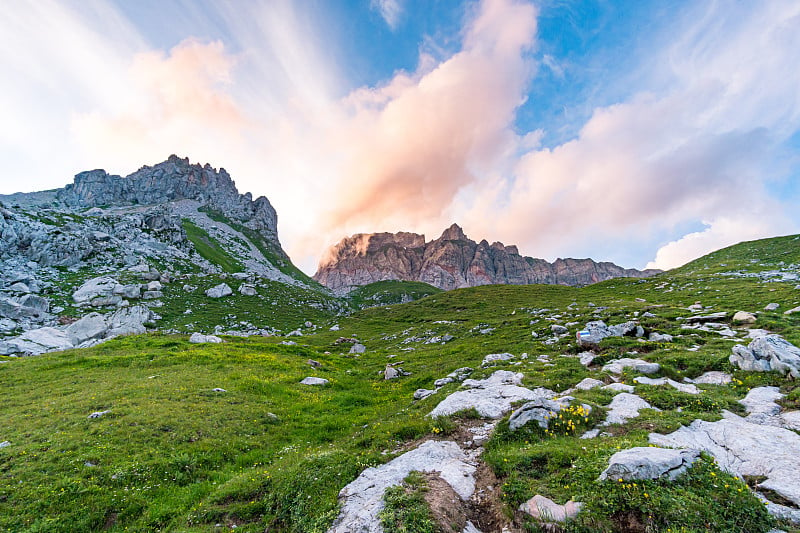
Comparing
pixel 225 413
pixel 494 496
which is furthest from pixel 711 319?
pixel 225 413

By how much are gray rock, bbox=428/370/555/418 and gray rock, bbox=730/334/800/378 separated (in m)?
9.18

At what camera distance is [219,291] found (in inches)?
3118

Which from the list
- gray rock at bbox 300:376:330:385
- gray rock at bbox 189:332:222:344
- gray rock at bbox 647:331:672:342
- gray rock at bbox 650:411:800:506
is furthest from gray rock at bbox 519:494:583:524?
gray rock at bbox 189:332:222:344

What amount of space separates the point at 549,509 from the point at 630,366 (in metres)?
14.3

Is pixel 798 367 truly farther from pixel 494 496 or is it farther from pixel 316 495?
pixel 316 495

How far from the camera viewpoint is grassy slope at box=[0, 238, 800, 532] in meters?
8.51

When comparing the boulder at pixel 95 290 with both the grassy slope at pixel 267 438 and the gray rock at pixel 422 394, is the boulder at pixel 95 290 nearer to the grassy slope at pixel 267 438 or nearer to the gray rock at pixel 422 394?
the grassy slope at pixel 267 438

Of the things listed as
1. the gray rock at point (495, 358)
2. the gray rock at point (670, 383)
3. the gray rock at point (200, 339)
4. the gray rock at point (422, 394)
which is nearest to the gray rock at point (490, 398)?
the gray rock at point (422, 394)

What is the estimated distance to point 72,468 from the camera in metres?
12.5

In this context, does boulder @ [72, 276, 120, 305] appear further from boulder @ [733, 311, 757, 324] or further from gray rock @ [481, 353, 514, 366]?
boulder @ [733, 311, 757, 324]

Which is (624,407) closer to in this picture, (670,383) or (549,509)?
(670,383)

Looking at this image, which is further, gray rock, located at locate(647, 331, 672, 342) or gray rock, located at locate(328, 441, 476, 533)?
gray rock, located at locate(647, 331, 672, 342)

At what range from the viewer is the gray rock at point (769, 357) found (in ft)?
45.2

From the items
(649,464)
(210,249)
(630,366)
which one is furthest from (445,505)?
(210,249)
